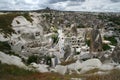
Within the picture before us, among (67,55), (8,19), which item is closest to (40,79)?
(67,55)

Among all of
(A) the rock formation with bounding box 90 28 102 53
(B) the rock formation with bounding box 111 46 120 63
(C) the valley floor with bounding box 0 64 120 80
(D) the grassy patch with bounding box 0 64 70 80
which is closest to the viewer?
(C) the valley floor with bounding box 0 64 120 80

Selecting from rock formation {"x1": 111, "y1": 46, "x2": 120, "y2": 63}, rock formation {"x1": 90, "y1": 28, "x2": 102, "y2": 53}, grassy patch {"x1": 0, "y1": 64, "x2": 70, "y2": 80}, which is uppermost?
grassy patch {"x1": 0, "y1": 64, "x2": 70, "y2": 80}

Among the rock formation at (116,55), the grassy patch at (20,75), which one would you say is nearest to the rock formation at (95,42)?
the rock formation at (116,55)

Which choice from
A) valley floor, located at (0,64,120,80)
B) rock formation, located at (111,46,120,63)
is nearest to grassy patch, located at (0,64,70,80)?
valley floor, located at (0,64,120,80)

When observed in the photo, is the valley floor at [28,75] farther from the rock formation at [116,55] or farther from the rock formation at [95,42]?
the rock formation at [95,42]

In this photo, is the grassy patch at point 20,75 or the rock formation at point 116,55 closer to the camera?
the grassy patch at point 20,75

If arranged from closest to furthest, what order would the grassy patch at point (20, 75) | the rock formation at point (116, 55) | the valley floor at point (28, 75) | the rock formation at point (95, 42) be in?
the valley floor at point (28, 75) → the grassy patch at point (20, 75) → the rock formation at point (116, 55) → the rock formation at point (95, 42)

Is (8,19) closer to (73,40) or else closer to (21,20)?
(21,20)

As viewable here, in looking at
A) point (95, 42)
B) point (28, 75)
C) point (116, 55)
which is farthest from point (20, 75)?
point (95, 42)

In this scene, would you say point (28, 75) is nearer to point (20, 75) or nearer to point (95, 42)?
point (20, 75)

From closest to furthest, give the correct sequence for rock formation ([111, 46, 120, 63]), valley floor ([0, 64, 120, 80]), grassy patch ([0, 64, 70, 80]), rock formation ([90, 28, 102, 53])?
valley floor ([0, 64, 120, 80]) < grassy patch ([0, 64, 70, 80]) < rock formation ([111, 46, 120, 63]) < rock formation ([90, 28, 102, 53])

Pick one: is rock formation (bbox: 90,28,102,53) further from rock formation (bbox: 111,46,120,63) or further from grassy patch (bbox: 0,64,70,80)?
grassy patch (bbox: 0,64,70,80)

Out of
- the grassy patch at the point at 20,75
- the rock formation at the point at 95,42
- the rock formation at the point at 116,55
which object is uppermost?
the grassy patch at the point at 20,75
